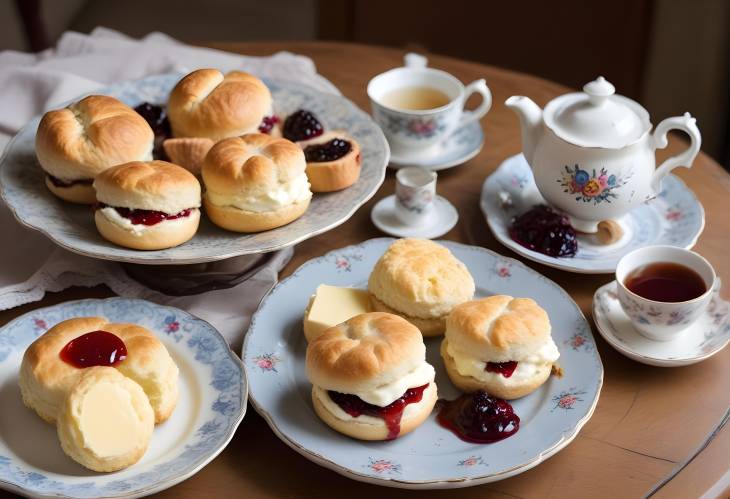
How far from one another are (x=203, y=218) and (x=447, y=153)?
77 cm

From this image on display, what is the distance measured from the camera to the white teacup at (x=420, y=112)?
239 cm

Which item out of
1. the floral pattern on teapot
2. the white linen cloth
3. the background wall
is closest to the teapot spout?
the floral pattern on teapot

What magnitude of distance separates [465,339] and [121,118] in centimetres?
97

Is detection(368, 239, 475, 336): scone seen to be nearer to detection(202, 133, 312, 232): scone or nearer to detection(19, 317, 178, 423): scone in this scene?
detection(202, 133, 312, 232): scone

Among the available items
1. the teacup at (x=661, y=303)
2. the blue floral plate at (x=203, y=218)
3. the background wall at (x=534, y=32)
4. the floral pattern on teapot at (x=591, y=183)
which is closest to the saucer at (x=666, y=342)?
the teacup at (x=661, y=303)

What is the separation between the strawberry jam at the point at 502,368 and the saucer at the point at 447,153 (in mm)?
861

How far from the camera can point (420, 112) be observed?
7.82 feet

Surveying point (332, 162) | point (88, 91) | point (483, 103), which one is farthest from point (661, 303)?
point (88, 91)

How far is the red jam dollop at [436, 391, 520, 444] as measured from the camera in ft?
5.20

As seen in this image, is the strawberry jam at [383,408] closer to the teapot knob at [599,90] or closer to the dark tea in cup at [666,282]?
the dark tea in cup at [666,282]

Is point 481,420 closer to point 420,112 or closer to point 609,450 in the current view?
point 609,450

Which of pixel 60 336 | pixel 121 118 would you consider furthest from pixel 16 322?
pixel 121 118

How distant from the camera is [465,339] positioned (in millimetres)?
1638

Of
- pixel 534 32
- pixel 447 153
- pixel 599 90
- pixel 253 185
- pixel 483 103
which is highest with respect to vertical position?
pixel 599 90
